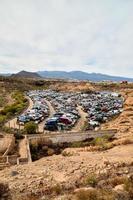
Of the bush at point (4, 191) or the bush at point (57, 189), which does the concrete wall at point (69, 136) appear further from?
the bush at point (4, 191)

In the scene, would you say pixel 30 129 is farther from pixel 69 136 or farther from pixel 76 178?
pixel 76 178

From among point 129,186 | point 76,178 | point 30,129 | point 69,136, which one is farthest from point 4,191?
point 30,129

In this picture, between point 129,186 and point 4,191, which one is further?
point 4,191

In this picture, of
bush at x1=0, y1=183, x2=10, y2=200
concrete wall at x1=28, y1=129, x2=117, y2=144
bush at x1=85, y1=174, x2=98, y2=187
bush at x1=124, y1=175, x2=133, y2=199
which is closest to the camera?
bush at x1=124, y1=175, x2=133, y2=199

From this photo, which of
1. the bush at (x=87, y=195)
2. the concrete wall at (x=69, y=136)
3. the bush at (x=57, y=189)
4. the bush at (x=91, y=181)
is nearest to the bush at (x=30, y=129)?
the concrete wall at (x=69, y=136)

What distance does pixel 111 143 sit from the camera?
4434cm

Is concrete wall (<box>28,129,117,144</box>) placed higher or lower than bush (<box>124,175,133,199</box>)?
lower

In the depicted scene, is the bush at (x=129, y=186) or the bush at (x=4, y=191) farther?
the bush at (x=4, y=191)

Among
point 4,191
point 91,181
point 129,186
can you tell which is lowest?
point 4,191

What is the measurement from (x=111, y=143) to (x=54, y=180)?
57.1 feet

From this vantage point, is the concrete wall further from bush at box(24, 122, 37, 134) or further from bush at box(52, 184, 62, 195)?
bush at box(52, 184, 62, 195)

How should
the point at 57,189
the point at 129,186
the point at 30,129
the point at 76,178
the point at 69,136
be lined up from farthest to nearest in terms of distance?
the point at 30,129
the point at 69,136
the point at 76,178
the point at 57,189
the point at 129,186

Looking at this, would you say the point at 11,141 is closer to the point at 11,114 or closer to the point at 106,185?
the point at 106,185

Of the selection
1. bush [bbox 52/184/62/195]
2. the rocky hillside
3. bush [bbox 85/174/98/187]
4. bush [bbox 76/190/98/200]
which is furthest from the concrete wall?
bush [bbox 76/190/98/200]
